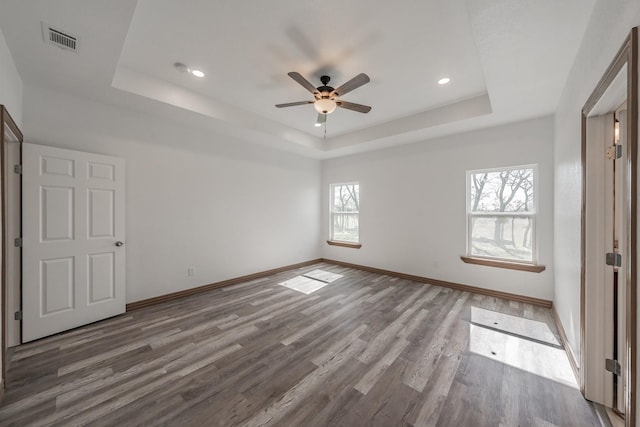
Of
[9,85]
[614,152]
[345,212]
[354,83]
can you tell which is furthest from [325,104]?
[345,212]

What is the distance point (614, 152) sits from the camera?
1.65m

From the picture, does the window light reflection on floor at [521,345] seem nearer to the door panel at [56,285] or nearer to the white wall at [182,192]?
the white wall at [182,192]

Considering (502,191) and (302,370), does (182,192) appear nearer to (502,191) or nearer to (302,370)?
(302,370)

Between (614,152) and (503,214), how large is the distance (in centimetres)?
228

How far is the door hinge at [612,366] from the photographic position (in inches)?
63.7

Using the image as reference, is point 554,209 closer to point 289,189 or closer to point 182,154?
point 289,189

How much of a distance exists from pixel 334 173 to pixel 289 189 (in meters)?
1.24

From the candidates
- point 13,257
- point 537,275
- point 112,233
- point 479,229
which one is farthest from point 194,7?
point 537,275

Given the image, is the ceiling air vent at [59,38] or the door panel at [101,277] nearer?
the ceiling air vent at [59,38]

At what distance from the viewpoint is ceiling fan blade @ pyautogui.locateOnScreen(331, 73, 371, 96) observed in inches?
88.9

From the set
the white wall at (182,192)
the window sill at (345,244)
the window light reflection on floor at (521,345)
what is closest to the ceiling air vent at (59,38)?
the white wall at (182,192)

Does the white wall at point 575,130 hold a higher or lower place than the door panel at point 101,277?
higher

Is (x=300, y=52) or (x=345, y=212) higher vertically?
(x=300, y=52)

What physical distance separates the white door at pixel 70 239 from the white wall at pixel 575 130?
4.49 m
